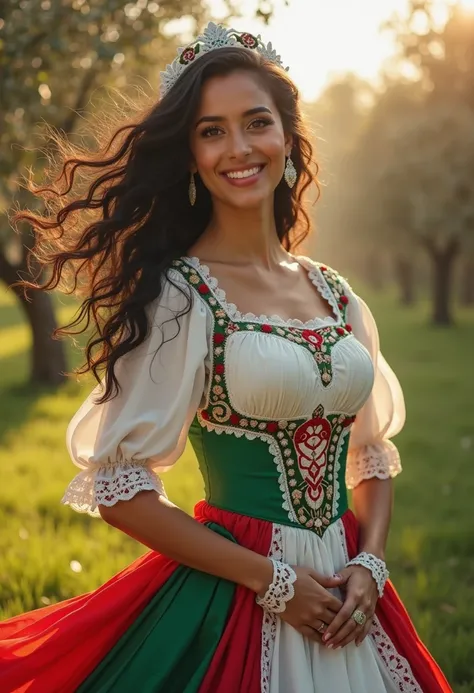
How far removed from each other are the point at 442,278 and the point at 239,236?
19.7 meters

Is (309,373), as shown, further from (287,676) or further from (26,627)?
(26,627)

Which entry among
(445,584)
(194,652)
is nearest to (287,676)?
(194,652)

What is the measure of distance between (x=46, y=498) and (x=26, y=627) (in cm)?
390

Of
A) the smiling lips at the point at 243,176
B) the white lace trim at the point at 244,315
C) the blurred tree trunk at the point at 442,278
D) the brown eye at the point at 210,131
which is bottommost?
the white lace trim at the point at 244,315

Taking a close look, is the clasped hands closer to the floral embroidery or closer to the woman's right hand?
the woman's right hand

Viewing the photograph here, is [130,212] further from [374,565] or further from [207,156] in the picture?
[374,565]

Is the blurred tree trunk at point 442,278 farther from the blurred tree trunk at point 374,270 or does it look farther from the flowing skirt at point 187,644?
the flowing skirt at point 187,644

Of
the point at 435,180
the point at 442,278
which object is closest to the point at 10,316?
the point at 442,278

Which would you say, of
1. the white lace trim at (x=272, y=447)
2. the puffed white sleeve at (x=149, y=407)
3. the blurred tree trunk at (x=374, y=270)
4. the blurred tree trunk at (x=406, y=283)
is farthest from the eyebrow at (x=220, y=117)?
the blurred tree trunk at (x=374, y=270)

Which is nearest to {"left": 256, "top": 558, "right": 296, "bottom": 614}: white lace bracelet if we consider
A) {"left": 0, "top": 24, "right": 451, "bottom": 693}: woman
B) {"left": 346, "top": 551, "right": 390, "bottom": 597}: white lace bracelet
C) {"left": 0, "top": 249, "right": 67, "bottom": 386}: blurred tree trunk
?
{"left": 0, "top": 24, "right": 451, "bottom": 693}: woman

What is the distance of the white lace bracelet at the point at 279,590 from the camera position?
2.27 m

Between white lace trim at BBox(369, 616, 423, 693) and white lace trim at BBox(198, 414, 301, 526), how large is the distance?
0.41 metres

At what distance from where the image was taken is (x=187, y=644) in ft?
7.56

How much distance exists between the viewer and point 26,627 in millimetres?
2486
